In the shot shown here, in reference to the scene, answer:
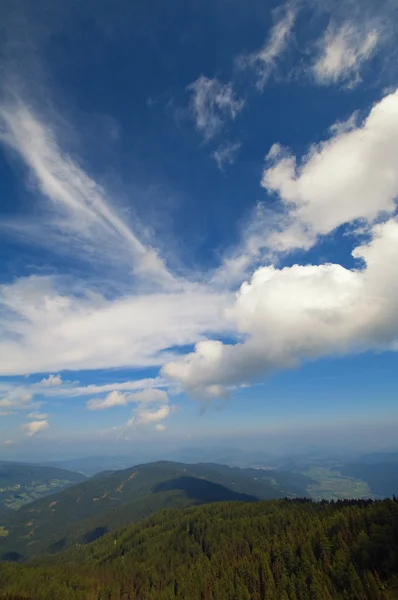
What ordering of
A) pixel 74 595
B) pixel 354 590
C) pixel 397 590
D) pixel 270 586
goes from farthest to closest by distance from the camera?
pixel 74 595 < pixel 270 586 < pixel 354 590 < pixel 397 590

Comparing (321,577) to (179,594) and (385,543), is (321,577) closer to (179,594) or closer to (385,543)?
(385,543)

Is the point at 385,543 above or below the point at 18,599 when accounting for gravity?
above

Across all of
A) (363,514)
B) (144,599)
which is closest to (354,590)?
(363,514)

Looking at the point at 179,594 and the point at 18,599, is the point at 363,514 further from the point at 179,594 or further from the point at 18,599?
the point at 18,599

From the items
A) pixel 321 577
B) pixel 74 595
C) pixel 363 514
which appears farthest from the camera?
pixel 74 595

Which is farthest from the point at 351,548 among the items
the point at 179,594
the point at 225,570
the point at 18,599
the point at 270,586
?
the point at 18,599

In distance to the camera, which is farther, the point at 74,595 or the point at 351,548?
the point at 74,595

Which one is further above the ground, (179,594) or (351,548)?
(351,548)

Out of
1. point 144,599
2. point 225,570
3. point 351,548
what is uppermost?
point 351,548

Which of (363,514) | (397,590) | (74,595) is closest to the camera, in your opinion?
(397,590)
